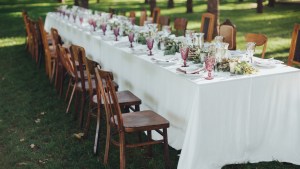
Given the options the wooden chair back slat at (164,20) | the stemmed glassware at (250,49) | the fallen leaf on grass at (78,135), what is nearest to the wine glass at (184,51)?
the stemmed glassware at (250,49)

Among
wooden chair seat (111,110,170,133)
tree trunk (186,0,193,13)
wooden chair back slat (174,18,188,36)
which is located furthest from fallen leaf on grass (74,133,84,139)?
tree trunk (186,0,193,13)

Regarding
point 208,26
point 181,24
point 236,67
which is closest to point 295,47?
point 236,67

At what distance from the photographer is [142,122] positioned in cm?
371

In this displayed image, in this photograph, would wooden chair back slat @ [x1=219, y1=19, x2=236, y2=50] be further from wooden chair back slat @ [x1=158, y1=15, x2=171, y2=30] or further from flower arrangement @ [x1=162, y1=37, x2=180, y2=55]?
wooden chair back slat @ [x1=158, y1=15, x2=171, y2=30]

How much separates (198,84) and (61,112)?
282cm

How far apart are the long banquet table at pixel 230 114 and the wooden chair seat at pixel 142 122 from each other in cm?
26

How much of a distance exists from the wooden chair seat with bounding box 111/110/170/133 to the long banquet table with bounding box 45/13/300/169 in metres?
0.26

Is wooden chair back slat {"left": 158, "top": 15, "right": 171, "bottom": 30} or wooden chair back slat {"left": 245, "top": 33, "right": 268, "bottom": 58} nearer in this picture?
wooden chair back slat {"left": 245, "top": 33, "right": 268, "bottom": 58}

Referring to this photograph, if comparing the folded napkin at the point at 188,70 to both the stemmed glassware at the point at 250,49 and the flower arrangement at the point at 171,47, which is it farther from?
the flower arrangement at the point at 171,47

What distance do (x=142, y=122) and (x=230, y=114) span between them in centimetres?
79

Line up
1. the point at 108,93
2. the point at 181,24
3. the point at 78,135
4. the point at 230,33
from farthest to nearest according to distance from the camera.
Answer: the point at 181,24, the point at 230,33, the point at 78,135, the point at 108,93

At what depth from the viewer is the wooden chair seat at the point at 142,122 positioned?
11.8 feet

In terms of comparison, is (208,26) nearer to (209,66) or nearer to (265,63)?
(265,63)

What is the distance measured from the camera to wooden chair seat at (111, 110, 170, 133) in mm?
3603
